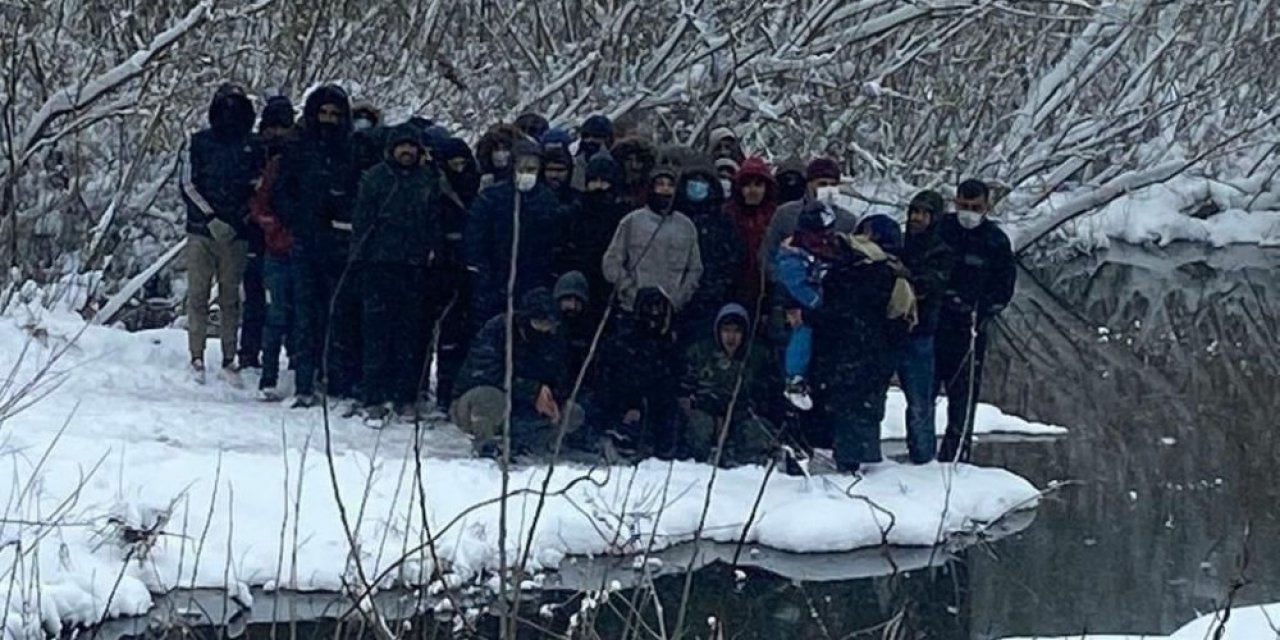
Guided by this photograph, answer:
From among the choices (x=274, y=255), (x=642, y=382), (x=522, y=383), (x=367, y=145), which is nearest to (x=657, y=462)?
(x=642, y=382)

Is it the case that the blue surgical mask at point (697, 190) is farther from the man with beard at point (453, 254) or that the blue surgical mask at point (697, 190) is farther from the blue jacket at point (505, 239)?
the man with beard at point (453, 254)

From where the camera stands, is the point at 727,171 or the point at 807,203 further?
the point at 727,171

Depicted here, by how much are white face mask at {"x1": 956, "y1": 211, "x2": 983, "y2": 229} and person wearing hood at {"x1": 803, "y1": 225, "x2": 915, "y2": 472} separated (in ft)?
1.19

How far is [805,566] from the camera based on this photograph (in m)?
9.30

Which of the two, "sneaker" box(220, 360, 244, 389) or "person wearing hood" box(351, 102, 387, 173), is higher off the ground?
"person wearing hood" box(351, 102, 387, 173)

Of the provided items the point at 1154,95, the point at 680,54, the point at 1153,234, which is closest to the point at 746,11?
the point at 680,54

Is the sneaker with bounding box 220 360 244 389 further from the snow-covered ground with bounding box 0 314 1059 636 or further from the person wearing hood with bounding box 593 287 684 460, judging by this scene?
the person wearing hood with bounding box 593 287 684 460

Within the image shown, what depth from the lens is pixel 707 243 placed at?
1002 cm

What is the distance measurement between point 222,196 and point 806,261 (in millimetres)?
3257

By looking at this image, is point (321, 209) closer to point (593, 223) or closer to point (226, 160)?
point (226, 160)

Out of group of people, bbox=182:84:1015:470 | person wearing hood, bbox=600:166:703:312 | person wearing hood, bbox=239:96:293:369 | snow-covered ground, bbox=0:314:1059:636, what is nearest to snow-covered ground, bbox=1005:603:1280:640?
snow-covered ground, bbox=0:314:1059:636

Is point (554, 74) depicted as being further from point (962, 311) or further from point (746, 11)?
point (962, 311)

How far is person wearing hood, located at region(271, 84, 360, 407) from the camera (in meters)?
10.6

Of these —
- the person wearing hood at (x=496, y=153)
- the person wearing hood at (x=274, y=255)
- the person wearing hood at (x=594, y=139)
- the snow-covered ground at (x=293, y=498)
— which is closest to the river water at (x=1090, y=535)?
the snow-covered ground at (x=293, y=498)
